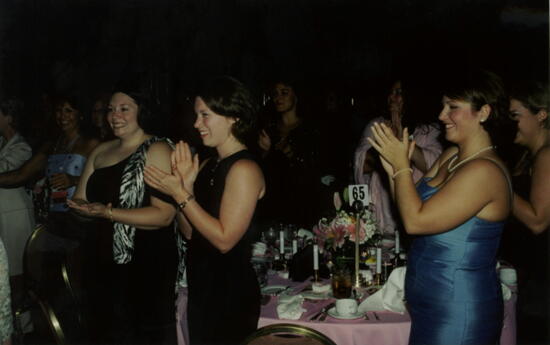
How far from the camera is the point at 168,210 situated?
237cm

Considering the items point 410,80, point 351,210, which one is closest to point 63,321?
point 351,210

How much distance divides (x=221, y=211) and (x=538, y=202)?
1506 mm

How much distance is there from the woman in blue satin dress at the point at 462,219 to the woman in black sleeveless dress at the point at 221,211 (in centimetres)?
58

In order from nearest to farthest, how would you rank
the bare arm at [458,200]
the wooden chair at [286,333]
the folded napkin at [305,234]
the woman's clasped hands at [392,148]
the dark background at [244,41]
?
1. the wooden chair at [286,333]
2. the bare arm at [458,200]
3. the woman's clasped hands at [392,148]
4. the folded napkin at [305,234]
5. the dark background at [244,41]

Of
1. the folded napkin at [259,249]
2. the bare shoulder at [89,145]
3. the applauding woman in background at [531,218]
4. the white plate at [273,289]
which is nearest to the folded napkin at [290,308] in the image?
the white plate at [273,289]

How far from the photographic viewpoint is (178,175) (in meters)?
1.87

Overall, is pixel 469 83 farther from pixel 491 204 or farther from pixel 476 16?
pixel 476 16

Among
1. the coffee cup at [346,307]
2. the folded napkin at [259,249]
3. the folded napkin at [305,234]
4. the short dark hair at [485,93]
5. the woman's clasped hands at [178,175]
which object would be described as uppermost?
the short dark hair at [485,93]

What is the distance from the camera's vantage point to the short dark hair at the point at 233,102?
6.34ft

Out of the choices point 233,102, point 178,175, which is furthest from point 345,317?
point 233,102

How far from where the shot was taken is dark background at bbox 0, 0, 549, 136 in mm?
4316

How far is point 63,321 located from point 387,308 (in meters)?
2.25

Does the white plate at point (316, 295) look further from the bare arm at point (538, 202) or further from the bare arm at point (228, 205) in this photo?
the bare arm at point (538, 202)

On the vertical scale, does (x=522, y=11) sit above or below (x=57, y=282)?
above
